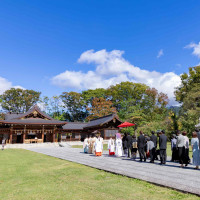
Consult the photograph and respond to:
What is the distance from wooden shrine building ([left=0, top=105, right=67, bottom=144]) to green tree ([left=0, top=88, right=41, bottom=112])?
38.5 feet

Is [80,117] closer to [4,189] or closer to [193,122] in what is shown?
[193,122]

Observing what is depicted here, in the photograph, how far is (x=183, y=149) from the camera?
7797 millimetres

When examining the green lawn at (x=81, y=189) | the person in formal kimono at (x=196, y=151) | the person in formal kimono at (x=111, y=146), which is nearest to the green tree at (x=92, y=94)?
the person in formal kimono at (x=111, y=146)

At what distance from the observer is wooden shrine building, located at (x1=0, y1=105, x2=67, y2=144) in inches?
1103

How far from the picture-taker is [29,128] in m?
29.9

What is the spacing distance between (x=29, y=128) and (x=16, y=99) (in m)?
17.8

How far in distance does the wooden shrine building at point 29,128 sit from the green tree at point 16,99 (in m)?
11.7

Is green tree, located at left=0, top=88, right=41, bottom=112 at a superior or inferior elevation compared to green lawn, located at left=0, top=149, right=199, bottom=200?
superior

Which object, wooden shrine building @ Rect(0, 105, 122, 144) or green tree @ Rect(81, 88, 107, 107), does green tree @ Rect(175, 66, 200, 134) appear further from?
green tree @ Rect(81, 88, 107, 107)

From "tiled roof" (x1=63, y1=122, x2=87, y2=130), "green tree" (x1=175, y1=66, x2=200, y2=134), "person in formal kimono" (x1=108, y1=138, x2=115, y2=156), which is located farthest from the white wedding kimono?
"tiled roof" (x1=63, y1=122, x2=87, y2=130)

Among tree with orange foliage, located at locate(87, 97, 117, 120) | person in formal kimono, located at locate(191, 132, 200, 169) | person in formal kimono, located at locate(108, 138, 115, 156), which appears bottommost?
person in formal kimono, located at locate(108, 138, 115, 156)

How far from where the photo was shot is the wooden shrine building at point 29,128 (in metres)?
28.0

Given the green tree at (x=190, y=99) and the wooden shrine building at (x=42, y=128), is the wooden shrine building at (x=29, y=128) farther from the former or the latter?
the green tree at (x=190, y=99)

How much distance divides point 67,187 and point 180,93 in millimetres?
31788
